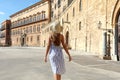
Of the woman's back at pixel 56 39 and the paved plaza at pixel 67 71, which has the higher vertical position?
the woman's back at pixel 56 39

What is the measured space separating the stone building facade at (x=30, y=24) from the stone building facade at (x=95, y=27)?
34.5 metres

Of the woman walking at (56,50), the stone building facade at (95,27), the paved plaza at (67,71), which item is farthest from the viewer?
the stone building facade at (95,27)

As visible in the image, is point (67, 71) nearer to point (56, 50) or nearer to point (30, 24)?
point (56, 50)

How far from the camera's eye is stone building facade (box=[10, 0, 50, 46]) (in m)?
81.8

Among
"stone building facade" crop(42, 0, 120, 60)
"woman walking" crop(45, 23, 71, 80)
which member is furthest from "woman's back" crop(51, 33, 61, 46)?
"stone building facade" crop(42, 0, 120, 60)

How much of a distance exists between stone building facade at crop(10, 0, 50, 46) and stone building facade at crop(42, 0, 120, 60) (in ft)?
113

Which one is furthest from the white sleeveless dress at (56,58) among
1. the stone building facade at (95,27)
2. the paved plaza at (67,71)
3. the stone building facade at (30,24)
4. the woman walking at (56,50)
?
the stone building facade at (30,24)

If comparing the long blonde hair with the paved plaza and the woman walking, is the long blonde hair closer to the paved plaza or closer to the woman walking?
the woman walking

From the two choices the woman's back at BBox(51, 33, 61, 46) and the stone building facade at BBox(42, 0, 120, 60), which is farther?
the stone building facade at BBox(42, 0, 120, 60)

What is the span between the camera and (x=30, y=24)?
303 ft

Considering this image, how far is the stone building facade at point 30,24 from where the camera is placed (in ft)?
268

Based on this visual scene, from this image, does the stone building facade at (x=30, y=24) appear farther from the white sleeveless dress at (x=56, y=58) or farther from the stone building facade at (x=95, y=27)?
the white sleeveless dress at (x=56, y=58)

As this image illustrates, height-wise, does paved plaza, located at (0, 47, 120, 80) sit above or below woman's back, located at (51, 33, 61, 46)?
below

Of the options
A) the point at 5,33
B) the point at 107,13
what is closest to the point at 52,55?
the point at 107,13
